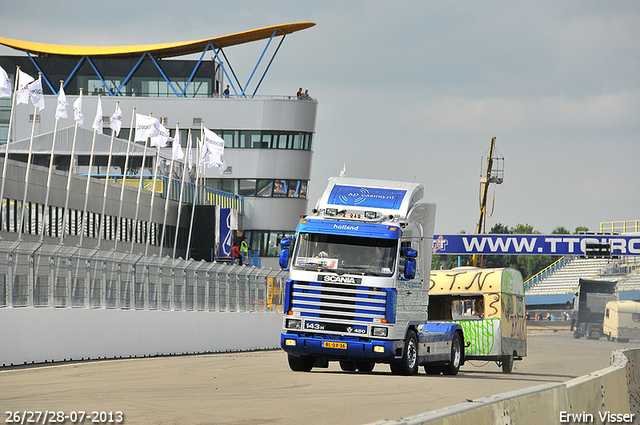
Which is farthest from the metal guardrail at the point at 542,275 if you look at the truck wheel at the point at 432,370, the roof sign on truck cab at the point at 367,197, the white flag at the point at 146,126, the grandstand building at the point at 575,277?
the roof sign on truck cab at the point at 367,197

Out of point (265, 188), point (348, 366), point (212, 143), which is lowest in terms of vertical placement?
point (348, 366)

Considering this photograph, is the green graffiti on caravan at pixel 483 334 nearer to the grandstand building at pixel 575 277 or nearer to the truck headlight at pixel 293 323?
the truck headlight at pixel 293 323

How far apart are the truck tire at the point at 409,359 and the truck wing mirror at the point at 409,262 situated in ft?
4.62

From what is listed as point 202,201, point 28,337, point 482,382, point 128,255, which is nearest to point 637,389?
point 482,382

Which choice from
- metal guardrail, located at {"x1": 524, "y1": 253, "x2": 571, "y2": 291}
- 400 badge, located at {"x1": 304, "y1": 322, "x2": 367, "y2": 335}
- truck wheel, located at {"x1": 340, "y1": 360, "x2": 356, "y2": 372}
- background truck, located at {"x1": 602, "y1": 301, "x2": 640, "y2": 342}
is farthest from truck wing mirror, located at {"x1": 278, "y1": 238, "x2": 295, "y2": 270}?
metal guardrail, located at {"x1": 524, "y1": 253, "x2": 571, "y2": 291}

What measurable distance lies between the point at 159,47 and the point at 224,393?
2603 inches

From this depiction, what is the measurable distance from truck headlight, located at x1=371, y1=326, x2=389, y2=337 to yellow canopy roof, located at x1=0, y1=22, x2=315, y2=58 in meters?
58.6

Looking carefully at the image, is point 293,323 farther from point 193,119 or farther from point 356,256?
point 193,119

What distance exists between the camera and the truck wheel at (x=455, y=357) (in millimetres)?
22547

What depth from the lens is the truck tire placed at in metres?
19.9

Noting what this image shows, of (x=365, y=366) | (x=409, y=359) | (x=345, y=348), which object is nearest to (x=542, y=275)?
(x=365, y=366)

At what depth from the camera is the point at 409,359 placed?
66.4ft

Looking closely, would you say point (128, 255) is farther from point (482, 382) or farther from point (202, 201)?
point (202, 201)

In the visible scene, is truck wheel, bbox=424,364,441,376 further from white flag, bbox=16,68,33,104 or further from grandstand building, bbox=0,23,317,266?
grandstand building, bbox=0,23,317,266
